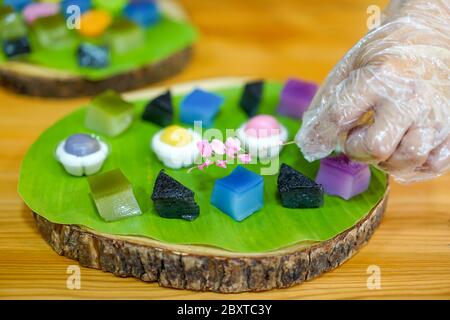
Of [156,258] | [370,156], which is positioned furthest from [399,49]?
[156,258]

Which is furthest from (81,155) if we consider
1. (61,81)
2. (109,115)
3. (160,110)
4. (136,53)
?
(136,53)

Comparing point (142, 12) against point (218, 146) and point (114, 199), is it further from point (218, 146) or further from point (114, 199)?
point (114, 199)

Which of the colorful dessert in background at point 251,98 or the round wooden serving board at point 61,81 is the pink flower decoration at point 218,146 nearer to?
the colorful dessert in background at point 251,98

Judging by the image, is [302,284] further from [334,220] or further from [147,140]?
[147,140]

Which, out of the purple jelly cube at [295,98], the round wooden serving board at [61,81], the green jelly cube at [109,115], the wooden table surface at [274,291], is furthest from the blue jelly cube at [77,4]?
the purple jelly cube at [295,98]

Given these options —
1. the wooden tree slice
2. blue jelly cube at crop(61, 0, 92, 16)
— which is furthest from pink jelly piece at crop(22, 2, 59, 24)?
the wooden tree slice

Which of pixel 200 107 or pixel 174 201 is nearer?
pixel 174 201

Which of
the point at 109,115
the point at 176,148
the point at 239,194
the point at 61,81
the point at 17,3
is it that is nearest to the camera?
the point at 239,194
